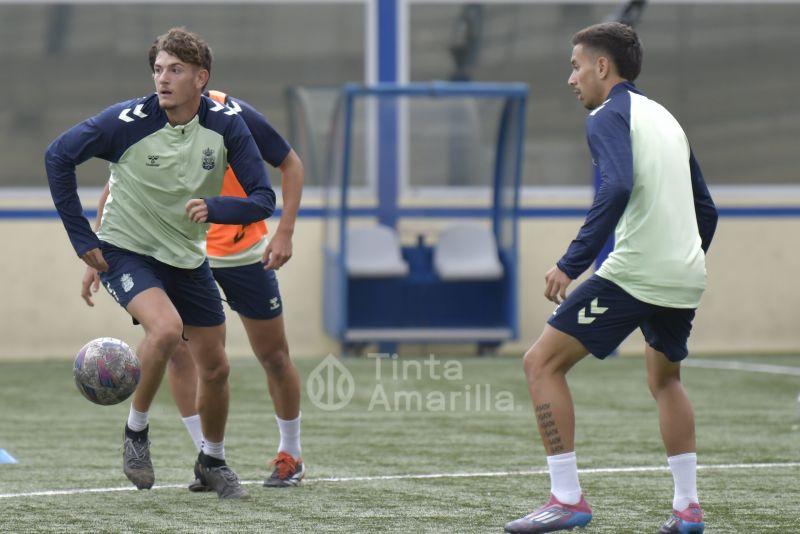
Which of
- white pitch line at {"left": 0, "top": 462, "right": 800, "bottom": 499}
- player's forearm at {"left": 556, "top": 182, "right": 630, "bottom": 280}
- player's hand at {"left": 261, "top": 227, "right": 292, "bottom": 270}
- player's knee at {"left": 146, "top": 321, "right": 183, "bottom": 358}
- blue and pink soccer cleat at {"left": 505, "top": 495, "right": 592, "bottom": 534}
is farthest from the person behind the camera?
white pitch line at {"left": 0, "top": 462, "right": 800, "bottom": 499}

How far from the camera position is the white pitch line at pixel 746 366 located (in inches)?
515

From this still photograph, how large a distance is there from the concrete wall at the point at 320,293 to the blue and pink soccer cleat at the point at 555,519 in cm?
921

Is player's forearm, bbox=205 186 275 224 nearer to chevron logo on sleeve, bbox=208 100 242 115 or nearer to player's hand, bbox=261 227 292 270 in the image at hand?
player's hand, bbox=261 227 292 270

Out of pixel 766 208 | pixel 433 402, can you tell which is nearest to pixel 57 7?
pixel 433 402

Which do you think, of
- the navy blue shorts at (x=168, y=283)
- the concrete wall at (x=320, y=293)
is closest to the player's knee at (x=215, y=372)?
the navy blue shorts at (x=168, y=283)

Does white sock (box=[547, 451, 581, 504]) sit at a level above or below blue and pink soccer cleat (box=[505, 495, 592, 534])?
above

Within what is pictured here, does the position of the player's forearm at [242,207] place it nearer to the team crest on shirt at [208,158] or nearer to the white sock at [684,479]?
the team crest on shirt at [208,158]

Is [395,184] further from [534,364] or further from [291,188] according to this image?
[534,364]

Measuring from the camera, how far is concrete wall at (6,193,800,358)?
1452cm

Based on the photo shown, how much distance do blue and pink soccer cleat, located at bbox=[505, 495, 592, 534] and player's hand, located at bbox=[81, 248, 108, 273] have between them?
2091 millimetres

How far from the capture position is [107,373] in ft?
20.9

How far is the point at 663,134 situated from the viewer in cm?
555

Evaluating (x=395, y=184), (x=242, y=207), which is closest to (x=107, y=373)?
(x=242, y=207)

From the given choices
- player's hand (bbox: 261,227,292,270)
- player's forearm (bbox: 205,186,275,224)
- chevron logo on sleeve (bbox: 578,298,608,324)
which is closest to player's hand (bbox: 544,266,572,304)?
chevron logo on sleeve (bbox: 578,298,608,324)
